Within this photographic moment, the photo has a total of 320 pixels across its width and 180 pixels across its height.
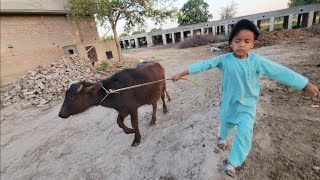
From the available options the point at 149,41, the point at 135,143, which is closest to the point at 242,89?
the point at 135,143

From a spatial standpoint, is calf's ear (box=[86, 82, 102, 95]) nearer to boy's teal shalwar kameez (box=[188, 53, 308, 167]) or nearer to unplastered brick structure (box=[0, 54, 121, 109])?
boy's teal shalwar kameez (box=[188, 53, 308, 167])

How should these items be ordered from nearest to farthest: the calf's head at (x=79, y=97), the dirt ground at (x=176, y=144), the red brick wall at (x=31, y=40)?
1. the dirt ground at (x=176, y=144)
2. the calf's head at (x=79, y=97)
3. the red brick wall at (x=31, y=40)

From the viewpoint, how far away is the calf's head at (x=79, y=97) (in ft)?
11.5

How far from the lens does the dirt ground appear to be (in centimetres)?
270

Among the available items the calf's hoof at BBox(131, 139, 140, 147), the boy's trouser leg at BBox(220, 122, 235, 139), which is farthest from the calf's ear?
the boy's trouser leg at BBox(220, 122, 235, 139)

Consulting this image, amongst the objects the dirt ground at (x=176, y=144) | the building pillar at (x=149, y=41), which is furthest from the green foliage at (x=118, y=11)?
the building pillar at (x=149, y=41)

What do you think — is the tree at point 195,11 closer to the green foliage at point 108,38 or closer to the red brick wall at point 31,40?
the green foliage at point 108,38

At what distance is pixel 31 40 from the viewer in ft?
39.2

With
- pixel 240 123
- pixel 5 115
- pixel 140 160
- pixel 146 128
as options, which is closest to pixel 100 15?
pixel 5 115

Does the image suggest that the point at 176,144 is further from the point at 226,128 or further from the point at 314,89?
the point at 314,89

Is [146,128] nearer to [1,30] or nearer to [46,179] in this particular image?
[46,179]

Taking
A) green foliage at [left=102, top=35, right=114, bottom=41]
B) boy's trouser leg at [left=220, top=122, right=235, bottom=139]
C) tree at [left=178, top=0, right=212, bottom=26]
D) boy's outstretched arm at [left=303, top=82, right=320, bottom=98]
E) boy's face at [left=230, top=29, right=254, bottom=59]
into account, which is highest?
tree at [left=178, top=0, right=212, bottom=26]

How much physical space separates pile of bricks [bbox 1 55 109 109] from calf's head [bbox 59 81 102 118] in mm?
5785

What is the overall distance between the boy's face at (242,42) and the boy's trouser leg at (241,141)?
78cm
